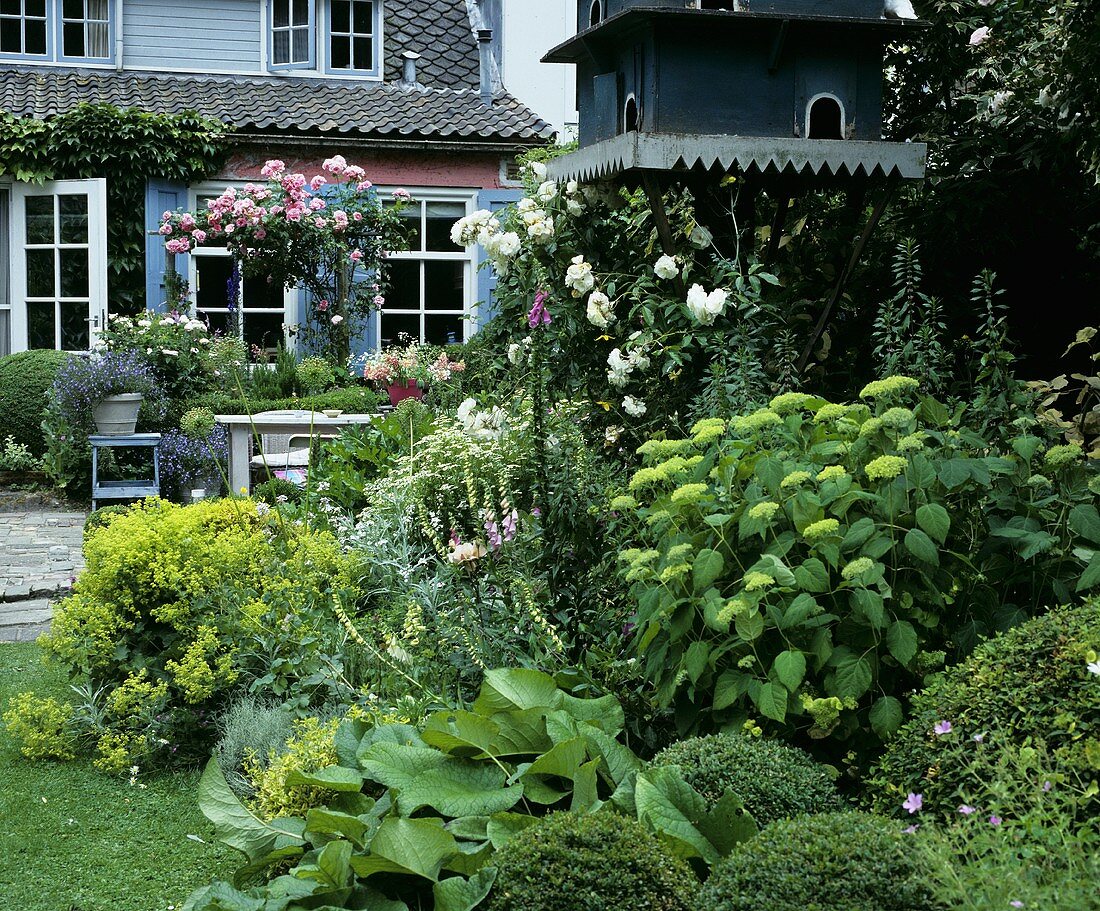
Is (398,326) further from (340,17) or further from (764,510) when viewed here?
(764,510)

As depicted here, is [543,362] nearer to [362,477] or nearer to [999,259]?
[362,477]

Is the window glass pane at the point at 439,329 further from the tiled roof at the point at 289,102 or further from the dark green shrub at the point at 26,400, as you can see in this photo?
the dark green shrub at the point at 26,400

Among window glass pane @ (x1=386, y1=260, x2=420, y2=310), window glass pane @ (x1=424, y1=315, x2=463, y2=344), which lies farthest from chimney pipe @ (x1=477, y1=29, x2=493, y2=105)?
window glass pane @ (x1=424, y1=315, x2=463, y2=344)

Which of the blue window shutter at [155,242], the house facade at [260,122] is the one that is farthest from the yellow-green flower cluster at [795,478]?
the blue window shutter at [155,242]

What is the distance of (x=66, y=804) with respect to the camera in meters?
3.69

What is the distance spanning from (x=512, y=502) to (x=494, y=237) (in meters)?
1.28

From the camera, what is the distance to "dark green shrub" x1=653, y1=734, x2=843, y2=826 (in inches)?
99.0

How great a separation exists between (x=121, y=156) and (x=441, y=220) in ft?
10.6

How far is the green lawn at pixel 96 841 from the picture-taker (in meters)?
3.12

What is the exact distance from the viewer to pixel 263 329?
12.2 meters

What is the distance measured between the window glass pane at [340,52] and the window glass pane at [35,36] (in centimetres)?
299

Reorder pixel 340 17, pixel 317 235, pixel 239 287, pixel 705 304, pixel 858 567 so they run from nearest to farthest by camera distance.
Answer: pixel 858 567 < pixel 705 304 < pixel 317 235 < pixel 239 287 < pixel 340 17

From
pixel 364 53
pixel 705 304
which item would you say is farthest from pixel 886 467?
pixel 364 53

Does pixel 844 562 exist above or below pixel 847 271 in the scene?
below
